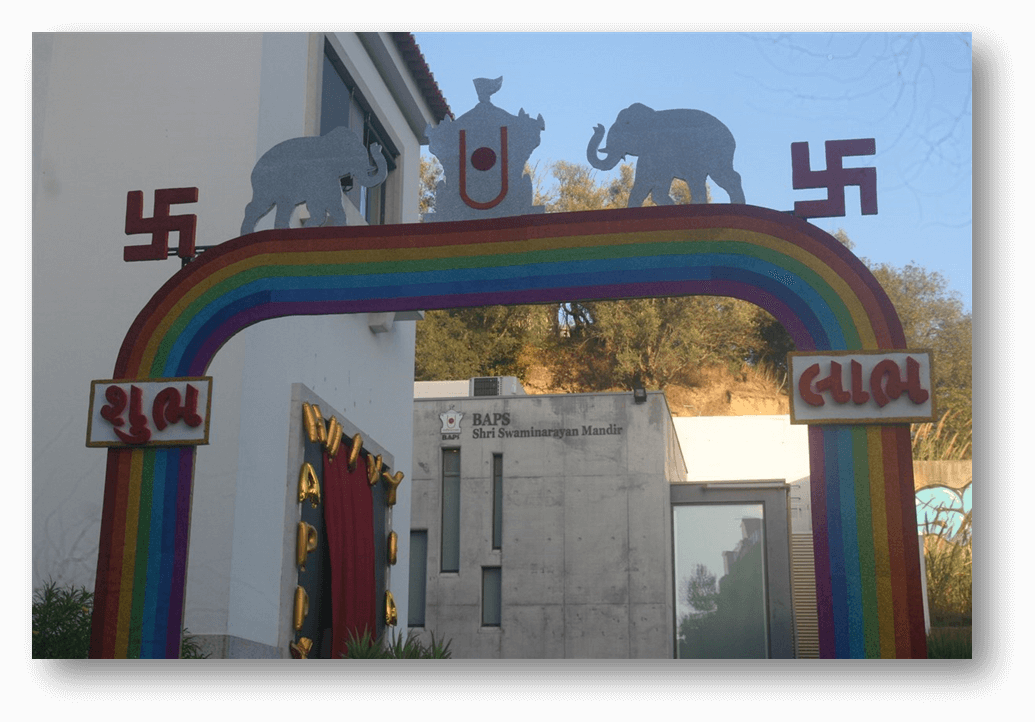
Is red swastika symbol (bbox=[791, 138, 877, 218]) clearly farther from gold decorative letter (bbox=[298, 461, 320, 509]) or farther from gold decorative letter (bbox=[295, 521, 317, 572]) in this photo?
gold decorative letter (bbox=[295, 521, 317, 572])

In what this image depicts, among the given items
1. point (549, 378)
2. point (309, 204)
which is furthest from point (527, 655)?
point (309, 204)

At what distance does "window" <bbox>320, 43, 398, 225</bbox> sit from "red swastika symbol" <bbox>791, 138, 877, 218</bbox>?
6441 millimetres

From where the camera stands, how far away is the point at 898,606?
7887mm

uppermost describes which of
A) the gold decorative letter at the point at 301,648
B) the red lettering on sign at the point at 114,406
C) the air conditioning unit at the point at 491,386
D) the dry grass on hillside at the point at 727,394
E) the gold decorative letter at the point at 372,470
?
the dry grass on hillside at the point at 727,394

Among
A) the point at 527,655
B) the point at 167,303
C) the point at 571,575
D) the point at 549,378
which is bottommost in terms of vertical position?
the point at 527,655

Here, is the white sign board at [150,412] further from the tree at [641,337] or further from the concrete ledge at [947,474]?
the tree at [641,337]

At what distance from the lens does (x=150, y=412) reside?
9117mm

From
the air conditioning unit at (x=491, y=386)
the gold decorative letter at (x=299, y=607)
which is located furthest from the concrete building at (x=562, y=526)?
the gold decorative letter at (x=299, y=607)

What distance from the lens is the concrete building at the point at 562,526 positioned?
83.9 feet

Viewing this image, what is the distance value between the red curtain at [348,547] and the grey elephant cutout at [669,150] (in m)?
6.28

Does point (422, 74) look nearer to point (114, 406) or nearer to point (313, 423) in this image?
point (313, 423)

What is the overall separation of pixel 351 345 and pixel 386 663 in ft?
27.3

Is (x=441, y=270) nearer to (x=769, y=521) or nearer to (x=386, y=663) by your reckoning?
(x=386, y=663)

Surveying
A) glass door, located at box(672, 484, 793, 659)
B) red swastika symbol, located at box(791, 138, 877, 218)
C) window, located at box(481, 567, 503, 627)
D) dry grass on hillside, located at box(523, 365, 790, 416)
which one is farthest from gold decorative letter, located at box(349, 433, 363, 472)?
dry grass on hillside, located at box(523, 365, 790, 416)
